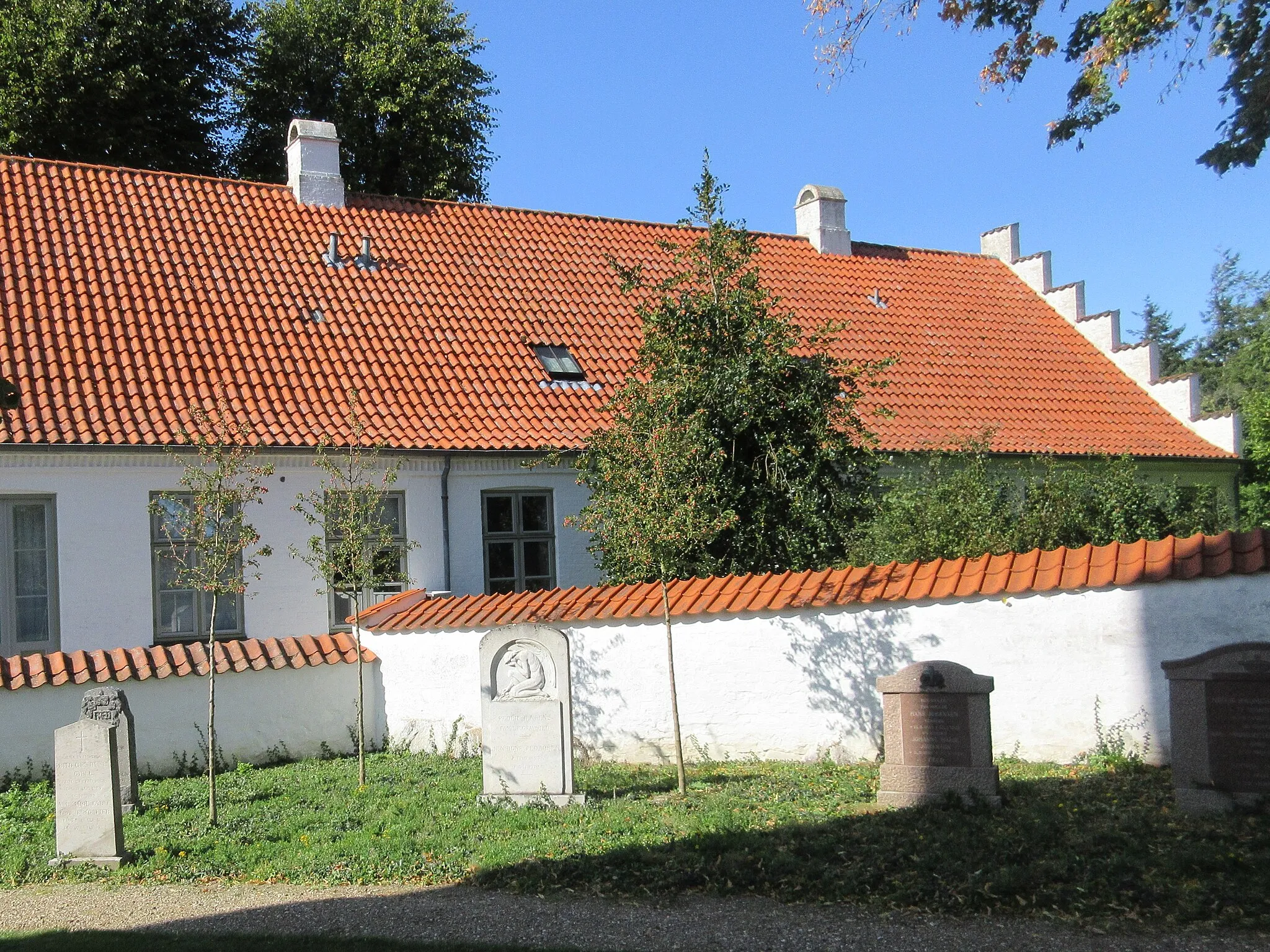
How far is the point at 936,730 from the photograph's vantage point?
29.4 feet

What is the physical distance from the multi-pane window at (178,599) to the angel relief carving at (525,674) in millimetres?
5255

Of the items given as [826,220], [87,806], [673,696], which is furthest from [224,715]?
[826,220]

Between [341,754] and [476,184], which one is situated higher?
[476,184]

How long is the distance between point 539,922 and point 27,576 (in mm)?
9565

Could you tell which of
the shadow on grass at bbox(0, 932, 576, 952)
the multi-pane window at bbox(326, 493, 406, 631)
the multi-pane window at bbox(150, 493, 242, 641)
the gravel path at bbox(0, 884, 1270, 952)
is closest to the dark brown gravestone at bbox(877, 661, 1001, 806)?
the gravel path at bbox(0, 884, 1270, 952)

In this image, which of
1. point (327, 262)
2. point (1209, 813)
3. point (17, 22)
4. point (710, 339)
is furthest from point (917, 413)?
point (17, 22)

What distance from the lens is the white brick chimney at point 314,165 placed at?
19547 millimetres

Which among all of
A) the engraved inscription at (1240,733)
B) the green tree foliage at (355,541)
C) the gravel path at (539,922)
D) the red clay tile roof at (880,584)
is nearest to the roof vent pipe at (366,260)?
the green tree foliage at (355,541)

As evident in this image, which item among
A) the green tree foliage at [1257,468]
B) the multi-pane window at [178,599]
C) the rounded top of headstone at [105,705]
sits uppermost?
the green tree foliage at [1257,468]

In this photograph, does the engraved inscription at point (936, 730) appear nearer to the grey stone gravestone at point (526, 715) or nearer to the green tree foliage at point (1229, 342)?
the grey stone gravestone at point (526, 715)

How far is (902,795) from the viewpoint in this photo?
9.02m

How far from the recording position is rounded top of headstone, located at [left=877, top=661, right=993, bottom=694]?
351 inches

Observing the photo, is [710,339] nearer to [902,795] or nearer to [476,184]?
[902,795]

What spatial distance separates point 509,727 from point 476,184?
20.1 metres
